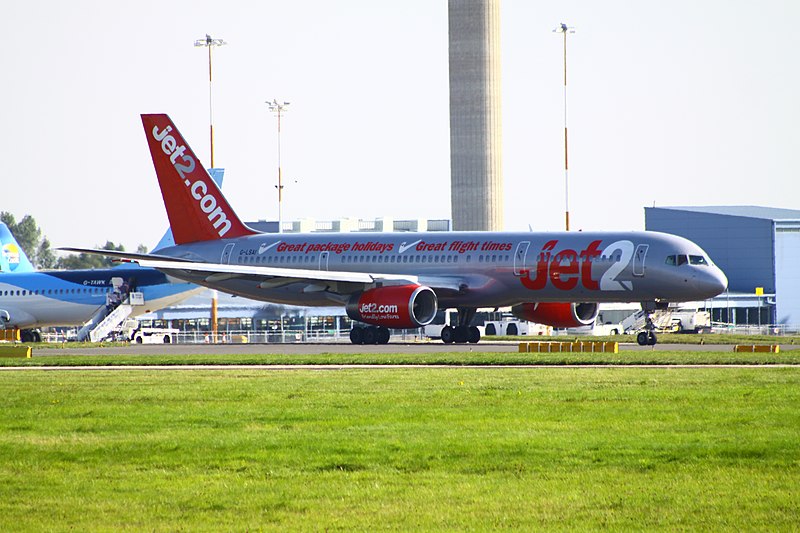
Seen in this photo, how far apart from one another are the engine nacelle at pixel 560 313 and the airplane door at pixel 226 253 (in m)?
12.6

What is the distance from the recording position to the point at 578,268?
157 feet

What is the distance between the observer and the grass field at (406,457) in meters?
13.6

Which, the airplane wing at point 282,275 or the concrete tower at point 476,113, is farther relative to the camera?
the concrete tower at point 476,113

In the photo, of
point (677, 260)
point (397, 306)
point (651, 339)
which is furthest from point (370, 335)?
point (677, 260)

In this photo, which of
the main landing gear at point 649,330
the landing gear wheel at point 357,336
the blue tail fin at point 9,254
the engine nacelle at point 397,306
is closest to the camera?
the main landing gear at point 649,330

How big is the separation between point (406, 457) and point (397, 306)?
31718 mm

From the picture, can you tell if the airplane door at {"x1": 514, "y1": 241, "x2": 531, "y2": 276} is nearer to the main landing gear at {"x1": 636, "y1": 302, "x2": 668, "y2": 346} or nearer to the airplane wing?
the airplane wing

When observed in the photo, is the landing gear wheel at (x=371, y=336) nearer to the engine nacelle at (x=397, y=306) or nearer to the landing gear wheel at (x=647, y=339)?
the engine nacelle at (x=397, y=306)

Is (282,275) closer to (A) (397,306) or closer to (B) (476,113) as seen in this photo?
(A) (397,306)

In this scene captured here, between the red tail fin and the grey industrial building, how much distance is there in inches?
2247

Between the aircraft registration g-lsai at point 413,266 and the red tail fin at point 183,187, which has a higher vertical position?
the red tail fin at point 183,187

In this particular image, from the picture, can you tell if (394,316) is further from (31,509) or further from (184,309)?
(184,309)

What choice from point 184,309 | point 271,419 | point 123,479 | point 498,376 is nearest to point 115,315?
point 184,309

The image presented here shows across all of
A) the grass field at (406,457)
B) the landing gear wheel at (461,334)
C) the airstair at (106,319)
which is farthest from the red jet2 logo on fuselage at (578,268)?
the airstair at (106,319)
